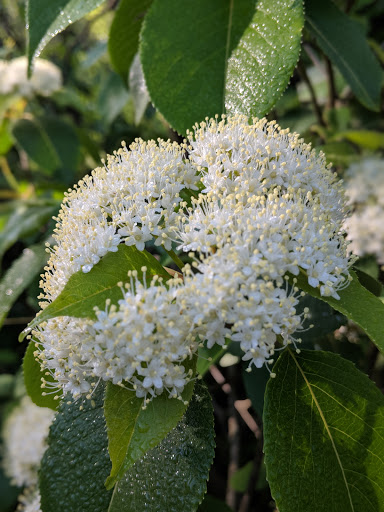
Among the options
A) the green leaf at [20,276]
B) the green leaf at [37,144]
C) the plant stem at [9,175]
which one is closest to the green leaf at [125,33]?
the green leaf at [20,276]

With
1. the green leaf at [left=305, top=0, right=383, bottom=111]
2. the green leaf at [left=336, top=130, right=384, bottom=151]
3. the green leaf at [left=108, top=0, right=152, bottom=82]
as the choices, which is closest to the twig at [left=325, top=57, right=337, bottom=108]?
the green leaf at [left=336, top=130, right=384, bottom=151]

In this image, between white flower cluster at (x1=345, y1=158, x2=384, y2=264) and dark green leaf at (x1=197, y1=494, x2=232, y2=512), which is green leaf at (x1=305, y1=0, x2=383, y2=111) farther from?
dark green leaf at (x1=197, y1=494, x2=232, y2=512)

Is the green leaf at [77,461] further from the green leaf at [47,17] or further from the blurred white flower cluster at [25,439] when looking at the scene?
the blurred white flower cluster at [25,439]

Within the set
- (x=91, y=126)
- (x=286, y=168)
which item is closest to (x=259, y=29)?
(x=286, y=168)

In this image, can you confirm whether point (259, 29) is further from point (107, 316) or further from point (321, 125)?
point (321, 125)

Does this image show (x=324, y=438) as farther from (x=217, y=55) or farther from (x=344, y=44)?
(x=344, y=44)

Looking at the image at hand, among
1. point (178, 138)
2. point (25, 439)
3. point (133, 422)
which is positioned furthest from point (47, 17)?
point (25, 439)
